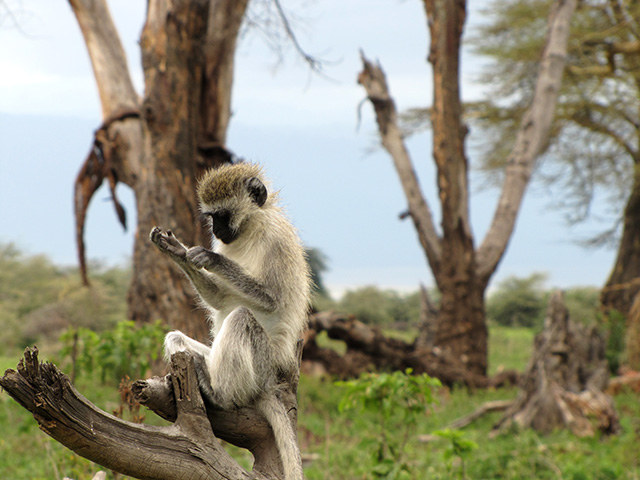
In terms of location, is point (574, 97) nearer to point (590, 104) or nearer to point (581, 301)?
point (590, 104)

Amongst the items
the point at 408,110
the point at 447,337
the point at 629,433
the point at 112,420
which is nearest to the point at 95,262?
the point at 408,110

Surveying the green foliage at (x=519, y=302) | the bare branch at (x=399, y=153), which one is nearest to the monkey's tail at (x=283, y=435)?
the bare branch at (x=399, y=153)

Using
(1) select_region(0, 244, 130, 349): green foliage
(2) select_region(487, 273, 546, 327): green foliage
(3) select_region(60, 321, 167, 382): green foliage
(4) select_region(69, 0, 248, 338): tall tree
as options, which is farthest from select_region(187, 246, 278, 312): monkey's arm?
(2) select_region(487, 273, 546, 327): green foliage

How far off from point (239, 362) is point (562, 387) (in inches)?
A: 212

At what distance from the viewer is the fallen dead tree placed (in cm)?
909

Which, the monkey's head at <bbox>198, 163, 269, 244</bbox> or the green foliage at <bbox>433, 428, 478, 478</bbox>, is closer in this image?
the monkey's head at <bbox>198, 163, 269, 244</bbox>

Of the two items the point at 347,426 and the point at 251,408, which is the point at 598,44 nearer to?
the point at 347,426

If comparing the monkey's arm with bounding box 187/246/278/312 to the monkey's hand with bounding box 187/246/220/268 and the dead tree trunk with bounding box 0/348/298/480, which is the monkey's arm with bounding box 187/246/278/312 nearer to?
the monkey's hand with bounding box 187/246/220/268

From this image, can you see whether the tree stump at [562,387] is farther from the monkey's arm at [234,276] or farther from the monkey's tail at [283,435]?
the monkey's arm at [234,276]

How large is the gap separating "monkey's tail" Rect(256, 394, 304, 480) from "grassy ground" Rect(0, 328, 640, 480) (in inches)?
50.6

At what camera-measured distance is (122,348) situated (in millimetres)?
5621

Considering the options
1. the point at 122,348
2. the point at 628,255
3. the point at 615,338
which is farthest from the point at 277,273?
the point at 628,255

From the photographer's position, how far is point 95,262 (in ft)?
73.5

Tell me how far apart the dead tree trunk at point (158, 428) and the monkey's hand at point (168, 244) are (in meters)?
0.48
